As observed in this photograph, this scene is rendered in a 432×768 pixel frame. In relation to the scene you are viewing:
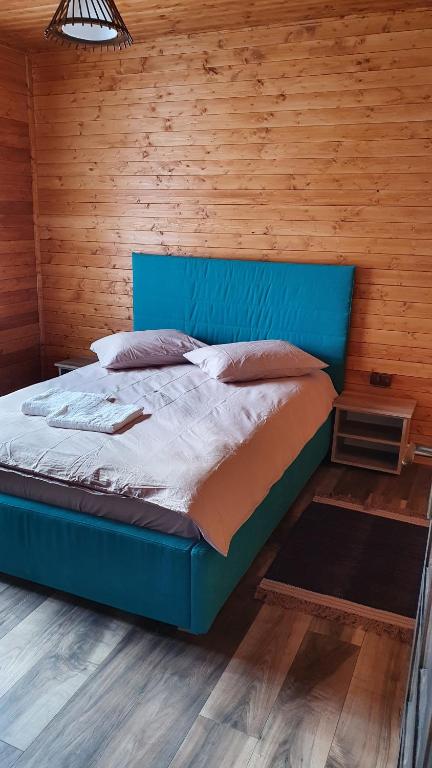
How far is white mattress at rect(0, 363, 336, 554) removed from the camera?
207cm

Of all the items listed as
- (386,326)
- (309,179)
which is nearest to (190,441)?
(386,326)

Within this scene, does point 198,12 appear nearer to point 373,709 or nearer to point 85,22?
point 85,22

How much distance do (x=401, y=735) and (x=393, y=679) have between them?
0.91 ft

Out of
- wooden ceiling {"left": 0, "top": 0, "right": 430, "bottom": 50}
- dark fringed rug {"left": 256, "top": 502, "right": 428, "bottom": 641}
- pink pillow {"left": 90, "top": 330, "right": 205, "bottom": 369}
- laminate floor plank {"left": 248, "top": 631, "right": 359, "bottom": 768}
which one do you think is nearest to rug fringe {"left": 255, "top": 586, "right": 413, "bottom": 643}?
dark fringed rug {"left": 256, "top": 502, "right": 428, "bottom": 641}

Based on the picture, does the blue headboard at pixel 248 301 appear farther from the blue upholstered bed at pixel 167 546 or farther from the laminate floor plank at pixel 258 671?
the laminate floor plank at pixel 258 671

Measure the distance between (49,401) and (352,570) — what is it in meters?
1.57

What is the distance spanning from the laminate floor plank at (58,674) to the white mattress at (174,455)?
424 millimetres

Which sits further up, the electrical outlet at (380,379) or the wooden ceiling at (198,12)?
the wooden ceiling at (198,12)

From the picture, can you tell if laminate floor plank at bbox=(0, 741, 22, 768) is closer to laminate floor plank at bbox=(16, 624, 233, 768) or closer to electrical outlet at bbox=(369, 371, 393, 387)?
laminate floor plank at bbox=(16, 624, 233, 768)

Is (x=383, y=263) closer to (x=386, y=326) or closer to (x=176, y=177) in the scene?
(x=386, y=326)

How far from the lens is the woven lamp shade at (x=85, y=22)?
2199mm

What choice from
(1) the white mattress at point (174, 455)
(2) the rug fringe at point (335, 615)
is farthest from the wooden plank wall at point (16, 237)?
(2) the rug fringe at point (335, 615)

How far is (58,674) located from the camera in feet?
6.44

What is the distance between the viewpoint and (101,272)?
444 centimetres
